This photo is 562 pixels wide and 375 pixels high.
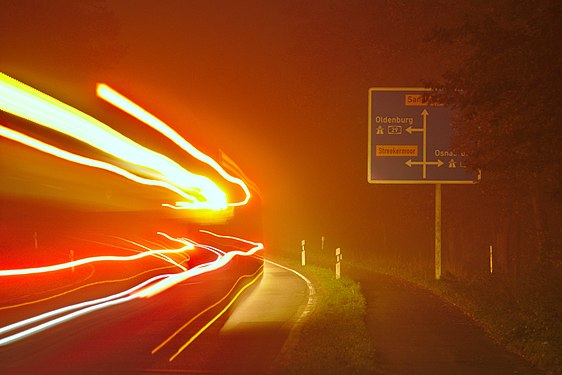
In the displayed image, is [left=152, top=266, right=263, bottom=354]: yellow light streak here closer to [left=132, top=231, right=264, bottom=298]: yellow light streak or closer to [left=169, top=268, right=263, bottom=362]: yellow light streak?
[left=169, top=268, right=263, bottom=362]: yellow light streak

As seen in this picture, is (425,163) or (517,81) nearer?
(517,81)

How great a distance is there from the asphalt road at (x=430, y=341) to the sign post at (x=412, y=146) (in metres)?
4.95

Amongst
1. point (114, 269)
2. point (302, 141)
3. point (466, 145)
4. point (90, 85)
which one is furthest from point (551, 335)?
point (302, 141)

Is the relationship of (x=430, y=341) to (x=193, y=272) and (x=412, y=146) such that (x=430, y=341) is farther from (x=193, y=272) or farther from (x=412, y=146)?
(x=412, y=146)

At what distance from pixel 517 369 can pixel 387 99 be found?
542 inches

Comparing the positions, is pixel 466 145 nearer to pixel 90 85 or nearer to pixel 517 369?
pixel 517 369

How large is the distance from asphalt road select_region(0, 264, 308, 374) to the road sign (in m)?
5.71

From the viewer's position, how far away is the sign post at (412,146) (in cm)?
2397

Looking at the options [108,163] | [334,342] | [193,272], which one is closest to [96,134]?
[108,163]

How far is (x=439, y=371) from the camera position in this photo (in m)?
10.7

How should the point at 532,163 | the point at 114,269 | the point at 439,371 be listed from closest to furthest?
the point at 439,371, the point at 532,163, the point at 114,269

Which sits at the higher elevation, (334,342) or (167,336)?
(334,342)

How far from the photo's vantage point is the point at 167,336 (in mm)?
14109

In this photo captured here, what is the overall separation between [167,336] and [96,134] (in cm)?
425
